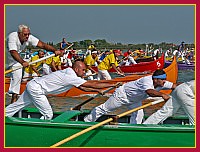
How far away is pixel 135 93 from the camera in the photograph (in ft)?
27.9

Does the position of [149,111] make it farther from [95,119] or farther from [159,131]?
[159,131]

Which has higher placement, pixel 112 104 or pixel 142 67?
pixel 142 67

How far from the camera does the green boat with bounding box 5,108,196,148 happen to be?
7617mm

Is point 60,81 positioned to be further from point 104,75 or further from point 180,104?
point 104,75

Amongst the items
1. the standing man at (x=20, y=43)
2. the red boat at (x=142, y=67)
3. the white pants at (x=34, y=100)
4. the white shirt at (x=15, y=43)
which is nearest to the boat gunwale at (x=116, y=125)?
the white pants at (x=34, y=100)

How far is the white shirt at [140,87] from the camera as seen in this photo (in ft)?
27.2

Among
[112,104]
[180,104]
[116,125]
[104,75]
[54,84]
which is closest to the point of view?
[116,125]

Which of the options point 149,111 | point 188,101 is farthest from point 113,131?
point 149,111

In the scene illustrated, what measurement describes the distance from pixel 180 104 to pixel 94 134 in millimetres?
1634

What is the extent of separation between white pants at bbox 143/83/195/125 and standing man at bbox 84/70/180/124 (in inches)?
6.3

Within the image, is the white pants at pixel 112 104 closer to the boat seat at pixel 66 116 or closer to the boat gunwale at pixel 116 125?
the boat seat at pixel 66 116

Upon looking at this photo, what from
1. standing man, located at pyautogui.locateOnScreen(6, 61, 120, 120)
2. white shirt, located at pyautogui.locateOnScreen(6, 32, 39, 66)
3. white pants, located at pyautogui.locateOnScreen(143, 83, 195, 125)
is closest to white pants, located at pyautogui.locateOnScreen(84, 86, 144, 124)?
standing man, located at pyautogui.locateOnScreen(6, 61, 120, 120)

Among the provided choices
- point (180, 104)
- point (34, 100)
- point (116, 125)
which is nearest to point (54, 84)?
point (34, 100)

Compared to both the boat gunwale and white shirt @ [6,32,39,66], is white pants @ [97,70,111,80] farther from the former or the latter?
the boat gunwale
